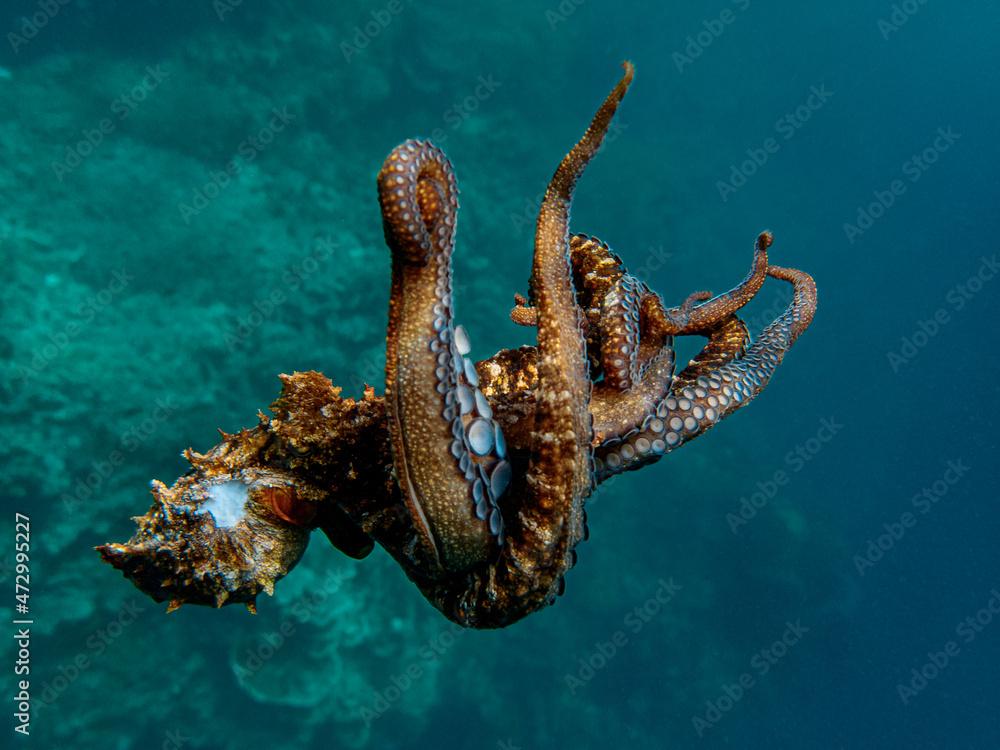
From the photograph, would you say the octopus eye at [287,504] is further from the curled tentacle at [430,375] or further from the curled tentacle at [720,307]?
the curled tentacle at [720,307]

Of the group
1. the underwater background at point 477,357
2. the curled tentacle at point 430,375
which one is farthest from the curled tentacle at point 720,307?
the underwater background at point 477,357

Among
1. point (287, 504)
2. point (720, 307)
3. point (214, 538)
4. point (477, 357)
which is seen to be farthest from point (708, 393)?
point (477, 357)

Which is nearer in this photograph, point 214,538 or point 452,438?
point 452,438

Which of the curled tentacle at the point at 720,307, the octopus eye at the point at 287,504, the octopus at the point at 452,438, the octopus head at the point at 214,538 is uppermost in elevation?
the curled tentacle at the point at 720,307

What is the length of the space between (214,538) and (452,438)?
1.09 meters

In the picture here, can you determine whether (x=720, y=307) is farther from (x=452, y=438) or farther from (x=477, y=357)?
(x=477, y=357)

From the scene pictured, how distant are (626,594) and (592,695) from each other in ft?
13.8

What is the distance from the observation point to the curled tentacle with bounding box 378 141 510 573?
1.77 metres

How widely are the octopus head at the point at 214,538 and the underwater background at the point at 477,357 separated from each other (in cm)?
1536

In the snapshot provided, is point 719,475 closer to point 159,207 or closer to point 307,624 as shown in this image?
point 307,624

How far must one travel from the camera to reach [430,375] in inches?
76.5

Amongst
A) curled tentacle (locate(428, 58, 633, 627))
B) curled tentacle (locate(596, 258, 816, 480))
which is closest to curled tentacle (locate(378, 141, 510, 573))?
curled tentacle (locate(428, 58, 633, 627))

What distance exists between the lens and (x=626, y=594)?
2450 cm

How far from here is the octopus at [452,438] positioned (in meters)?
1.94
